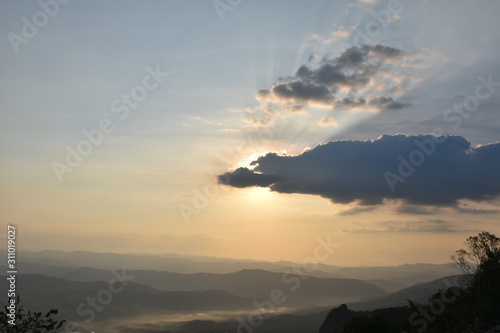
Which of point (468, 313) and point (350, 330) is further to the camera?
point (350, 330)

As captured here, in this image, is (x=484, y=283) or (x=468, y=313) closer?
(x=468, y=313)

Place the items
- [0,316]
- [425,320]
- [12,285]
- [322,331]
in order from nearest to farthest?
[0,316]
[12,285]
[425,320]
[322,331]

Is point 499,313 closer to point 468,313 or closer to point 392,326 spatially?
point 468,313

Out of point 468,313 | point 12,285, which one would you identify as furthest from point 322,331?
point 12,285

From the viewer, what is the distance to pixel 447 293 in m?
78.1

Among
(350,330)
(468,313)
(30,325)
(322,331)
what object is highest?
(30,325)

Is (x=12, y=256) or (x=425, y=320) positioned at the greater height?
(x=12, y=256)

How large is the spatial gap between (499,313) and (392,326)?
21.8 meters

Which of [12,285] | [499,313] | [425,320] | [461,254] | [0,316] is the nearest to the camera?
[0,316]

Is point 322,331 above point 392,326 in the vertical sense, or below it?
below

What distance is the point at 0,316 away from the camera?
26719mm

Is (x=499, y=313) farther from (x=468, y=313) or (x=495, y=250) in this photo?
(x=495, y=250)

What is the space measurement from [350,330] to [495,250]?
1272 inches

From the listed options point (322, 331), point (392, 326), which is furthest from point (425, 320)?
point (322, 331)
